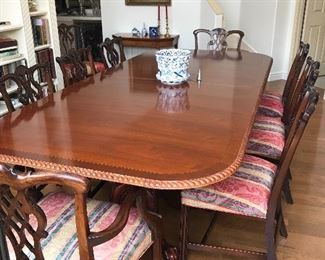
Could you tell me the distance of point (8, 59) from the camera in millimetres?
3127

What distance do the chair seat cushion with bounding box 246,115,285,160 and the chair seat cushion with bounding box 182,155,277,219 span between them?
1.22 ft

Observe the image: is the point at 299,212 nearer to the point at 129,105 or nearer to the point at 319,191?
the point at 319,191

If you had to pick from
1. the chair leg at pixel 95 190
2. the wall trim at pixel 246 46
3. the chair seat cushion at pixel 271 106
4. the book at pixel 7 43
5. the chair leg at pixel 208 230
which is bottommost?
the chair leg at pixel 208 230

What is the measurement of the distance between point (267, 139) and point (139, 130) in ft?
3.21

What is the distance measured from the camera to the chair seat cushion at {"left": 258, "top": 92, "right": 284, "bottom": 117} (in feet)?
8.78

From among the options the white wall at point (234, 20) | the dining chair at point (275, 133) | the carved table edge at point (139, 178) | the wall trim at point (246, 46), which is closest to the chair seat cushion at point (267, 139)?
the dining chair at point (275, 133)

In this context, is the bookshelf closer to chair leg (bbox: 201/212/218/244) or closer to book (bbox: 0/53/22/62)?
book (bbox: 0/53/22/62)

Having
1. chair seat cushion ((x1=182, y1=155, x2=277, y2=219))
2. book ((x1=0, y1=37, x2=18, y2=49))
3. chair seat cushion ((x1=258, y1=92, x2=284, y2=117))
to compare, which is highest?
book ((x1=0, y1=37, x2=18, y2=49))

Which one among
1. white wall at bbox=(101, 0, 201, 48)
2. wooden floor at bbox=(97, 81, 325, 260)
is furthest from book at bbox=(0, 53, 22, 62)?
white wall at bbox=(101, 0, 201, 48)

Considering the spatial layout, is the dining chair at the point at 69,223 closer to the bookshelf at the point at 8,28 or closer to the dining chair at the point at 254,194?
the dining chair at the point at 254,194

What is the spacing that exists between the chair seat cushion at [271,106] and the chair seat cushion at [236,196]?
100cm

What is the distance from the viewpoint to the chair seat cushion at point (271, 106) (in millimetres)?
2676

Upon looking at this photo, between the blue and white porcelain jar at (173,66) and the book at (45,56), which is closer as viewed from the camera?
the blue and white porcelain jar at (173,66)

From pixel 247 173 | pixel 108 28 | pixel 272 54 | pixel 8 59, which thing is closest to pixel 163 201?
pixel 247 173
